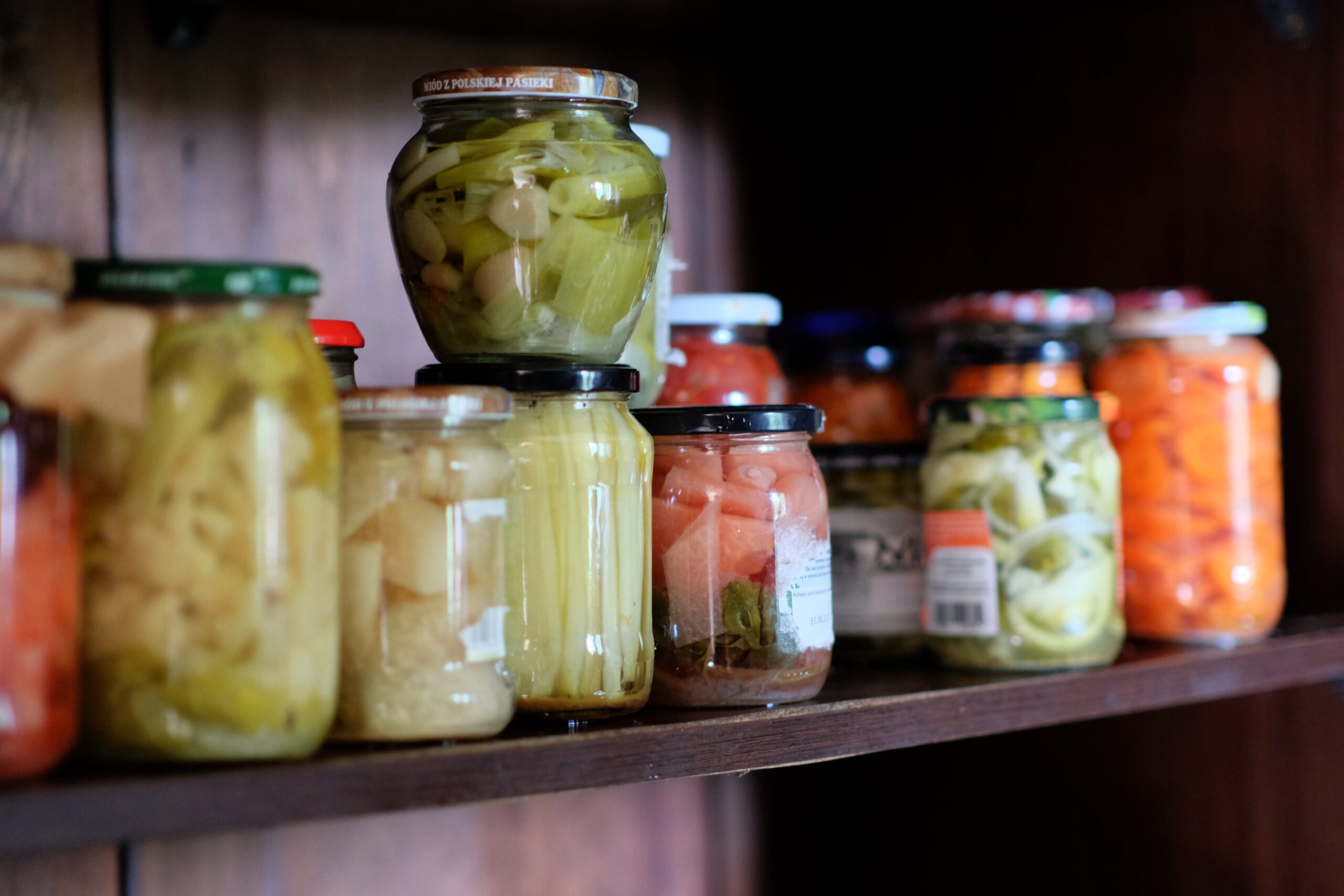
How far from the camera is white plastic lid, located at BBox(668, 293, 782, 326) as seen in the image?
3.15 ft

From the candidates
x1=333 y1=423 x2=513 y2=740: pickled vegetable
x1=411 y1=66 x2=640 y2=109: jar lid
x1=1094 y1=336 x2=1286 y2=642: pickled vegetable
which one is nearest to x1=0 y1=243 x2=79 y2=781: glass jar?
x1=333 y1=423 x2=513 y2=740: pickled vegetable

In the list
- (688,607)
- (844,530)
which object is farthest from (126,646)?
(844,530)

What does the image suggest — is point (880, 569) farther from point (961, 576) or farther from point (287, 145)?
point (287, 145)

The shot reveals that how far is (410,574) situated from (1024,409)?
463mm

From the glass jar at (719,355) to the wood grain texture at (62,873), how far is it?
0.54 m

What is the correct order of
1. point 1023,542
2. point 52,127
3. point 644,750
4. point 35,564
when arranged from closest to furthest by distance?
point 35,564
point 644,750
point 1023,542
point 52,127

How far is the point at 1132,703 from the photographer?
921mm

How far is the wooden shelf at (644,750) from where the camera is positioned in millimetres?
542

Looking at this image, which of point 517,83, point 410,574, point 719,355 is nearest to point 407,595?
point 410,574

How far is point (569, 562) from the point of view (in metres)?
0.71

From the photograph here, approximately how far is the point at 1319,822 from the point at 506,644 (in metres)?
0.76

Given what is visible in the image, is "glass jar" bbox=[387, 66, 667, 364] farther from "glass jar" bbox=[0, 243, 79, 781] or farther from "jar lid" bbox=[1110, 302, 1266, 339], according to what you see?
"jar lid" bbox=[1110, 302, 1266, 339]

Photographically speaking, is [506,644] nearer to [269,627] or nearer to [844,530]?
[269,627]

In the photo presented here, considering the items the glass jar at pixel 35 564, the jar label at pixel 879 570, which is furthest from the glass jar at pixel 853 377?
the glass jar at pixel 35 564
